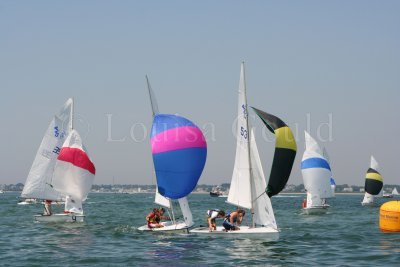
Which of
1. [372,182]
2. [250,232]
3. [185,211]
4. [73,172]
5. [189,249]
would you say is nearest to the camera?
[189,249]

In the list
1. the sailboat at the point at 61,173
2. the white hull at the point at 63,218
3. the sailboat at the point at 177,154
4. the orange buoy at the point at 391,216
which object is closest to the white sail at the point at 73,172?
the sailboat at the point at 61,173

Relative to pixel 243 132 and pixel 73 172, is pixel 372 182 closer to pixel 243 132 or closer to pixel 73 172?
pixel 73 172

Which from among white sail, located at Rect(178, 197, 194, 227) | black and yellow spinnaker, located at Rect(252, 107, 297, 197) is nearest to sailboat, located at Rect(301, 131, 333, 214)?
white sail, located at Rect(178, 197, 194, 227)

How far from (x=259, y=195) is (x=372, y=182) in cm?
5810

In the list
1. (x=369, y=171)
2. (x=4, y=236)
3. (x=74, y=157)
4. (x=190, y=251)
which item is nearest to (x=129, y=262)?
(x=190, y=251)

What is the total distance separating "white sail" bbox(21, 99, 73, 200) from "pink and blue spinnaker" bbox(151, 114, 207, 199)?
52.3 ft

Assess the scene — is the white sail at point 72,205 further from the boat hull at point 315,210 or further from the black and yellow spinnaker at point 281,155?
the boat hull at point 315,210

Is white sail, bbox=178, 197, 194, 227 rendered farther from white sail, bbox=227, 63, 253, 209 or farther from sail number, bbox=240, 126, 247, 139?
sail number, bbox=240, 126, 247, 139

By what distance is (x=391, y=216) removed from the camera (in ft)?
112

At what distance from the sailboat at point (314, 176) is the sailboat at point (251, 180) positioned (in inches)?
1280

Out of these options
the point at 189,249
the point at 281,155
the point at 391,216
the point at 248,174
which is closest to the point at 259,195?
the point at 248,174

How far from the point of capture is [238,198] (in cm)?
3206

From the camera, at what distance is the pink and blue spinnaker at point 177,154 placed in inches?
1242

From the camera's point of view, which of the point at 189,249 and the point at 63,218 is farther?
the point at 63,218
